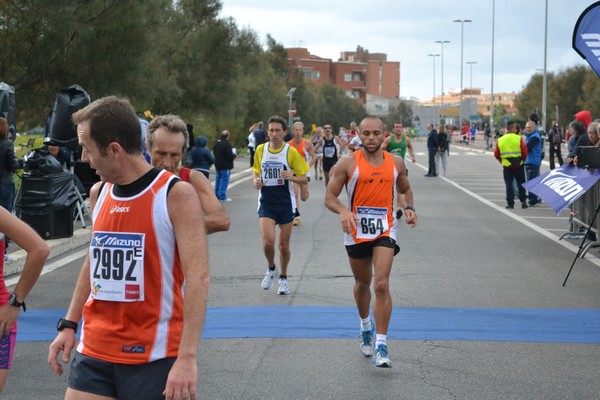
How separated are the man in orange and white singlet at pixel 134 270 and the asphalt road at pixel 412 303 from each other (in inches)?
109

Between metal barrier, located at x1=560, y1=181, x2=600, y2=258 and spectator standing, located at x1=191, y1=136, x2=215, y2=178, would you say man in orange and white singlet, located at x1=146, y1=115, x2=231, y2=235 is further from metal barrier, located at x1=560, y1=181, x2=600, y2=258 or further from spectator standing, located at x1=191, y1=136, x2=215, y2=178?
spectator standing, located at x1=191, y1=136, x2=215, y2=178

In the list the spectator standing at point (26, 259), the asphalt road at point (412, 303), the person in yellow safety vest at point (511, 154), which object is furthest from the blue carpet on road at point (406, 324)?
the person in yellow safety vest at point (511, 154)

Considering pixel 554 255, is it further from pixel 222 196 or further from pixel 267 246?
pixel 222 196

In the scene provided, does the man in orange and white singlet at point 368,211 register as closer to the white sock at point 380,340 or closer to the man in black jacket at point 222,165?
the white sock at point 380,340

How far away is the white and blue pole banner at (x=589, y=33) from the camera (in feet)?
35.3

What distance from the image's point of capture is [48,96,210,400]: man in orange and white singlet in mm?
3699

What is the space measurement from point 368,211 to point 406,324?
1594 mm

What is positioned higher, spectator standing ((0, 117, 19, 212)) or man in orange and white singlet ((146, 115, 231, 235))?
man in orange and white singlet ((146, 115, 231, 235))

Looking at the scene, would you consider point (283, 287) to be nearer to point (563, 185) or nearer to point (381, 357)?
point (381, 357)

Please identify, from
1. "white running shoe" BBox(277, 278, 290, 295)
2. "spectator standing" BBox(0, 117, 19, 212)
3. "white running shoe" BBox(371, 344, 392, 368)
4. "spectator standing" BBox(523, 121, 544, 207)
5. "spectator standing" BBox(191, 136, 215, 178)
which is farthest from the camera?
"spectator standing" BBox(523, 121, 544, 207)

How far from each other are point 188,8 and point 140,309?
37.3m

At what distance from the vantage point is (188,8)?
40.2 metres

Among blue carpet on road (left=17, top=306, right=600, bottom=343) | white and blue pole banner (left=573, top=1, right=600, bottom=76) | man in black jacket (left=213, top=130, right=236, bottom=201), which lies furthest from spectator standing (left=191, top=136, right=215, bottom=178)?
blue carpet on road (left=17, top=306, right=600, bottom=343)

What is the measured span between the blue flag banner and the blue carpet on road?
3.88 m
